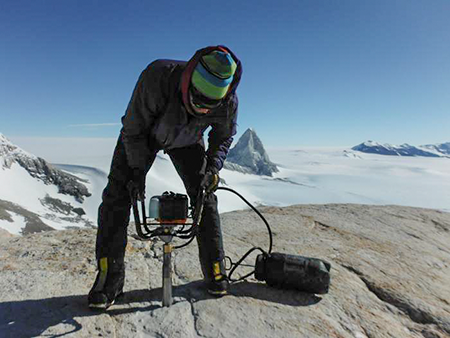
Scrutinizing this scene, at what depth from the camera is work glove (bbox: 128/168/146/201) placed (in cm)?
244

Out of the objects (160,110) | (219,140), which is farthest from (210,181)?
(160,110)

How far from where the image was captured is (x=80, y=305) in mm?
2402

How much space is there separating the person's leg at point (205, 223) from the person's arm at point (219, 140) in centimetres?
11

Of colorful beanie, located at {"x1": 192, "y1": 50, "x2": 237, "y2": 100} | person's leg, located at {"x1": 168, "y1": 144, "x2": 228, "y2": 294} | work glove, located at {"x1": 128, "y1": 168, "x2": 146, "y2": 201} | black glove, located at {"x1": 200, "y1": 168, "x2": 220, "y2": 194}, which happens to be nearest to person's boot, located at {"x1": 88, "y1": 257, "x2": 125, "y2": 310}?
work glove, located at {"x1": 128, "y1": 168, "x2": 146, "y2": 201}

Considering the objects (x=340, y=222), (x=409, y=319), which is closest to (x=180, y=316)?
(x=409, y=319)

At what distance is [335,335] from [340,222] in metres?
3.66

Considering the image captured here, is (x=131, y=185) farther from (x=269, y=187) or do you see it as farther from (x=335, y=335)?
(x=269, y=187)

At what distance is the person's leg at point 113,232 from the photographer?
2.45m

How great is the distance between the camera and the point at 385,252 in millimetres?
4188

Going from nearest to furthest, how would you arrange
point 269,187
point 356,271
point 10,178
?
1. point 356,271
2. point 10,178
3. point 269,187

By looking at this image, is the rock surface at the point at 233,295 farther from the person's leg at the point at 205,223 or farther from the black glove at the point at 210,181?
the black glove at the point at 210,181

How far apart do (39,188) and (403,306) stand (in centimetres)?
11352

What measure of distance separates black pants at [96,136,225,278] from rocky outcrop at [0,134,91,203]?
10655 cm

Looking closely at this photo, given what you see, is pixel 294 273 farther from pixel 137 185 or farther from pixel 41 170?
pixel 41 170
